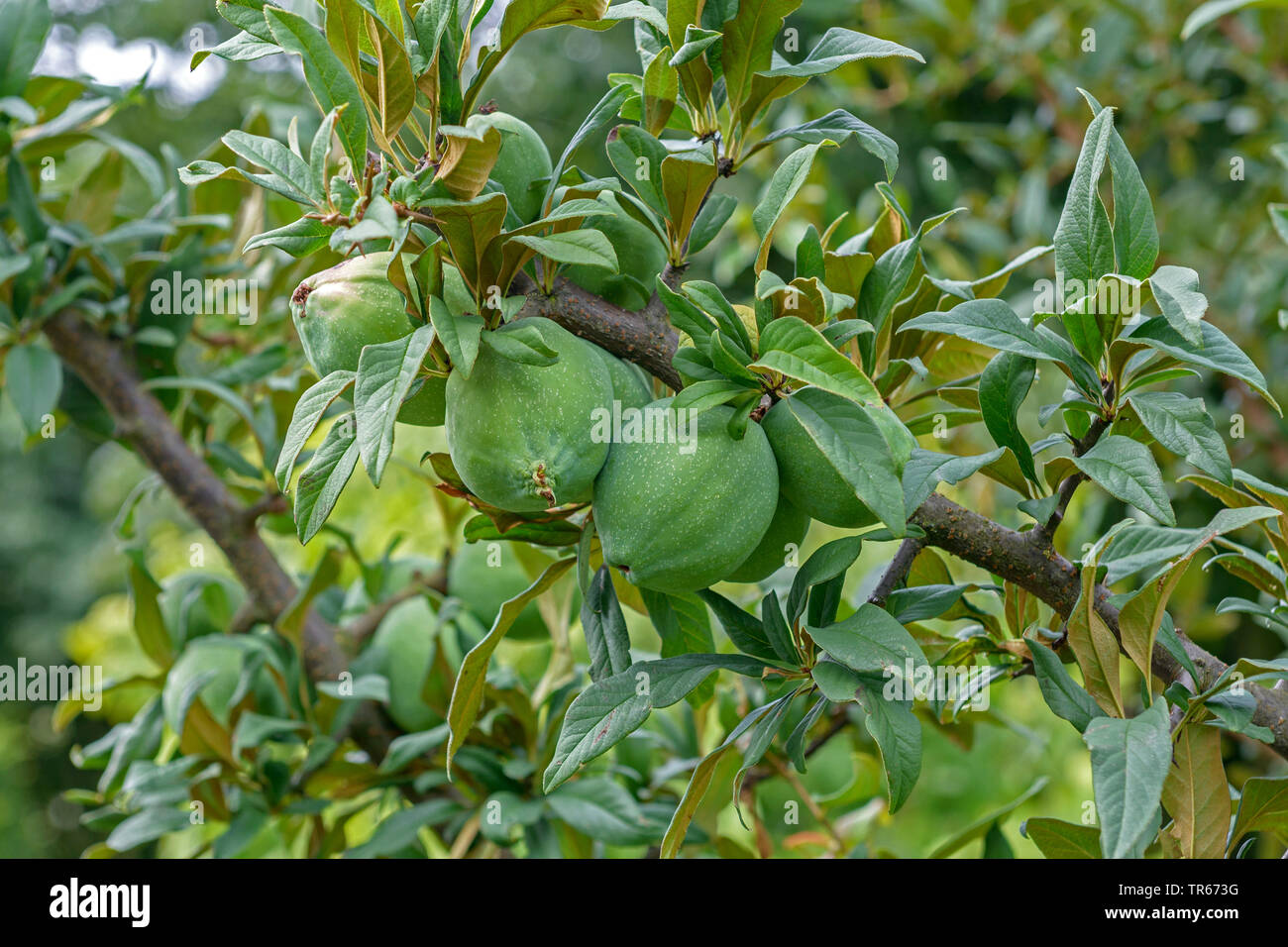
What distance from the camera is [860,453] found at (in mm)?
366

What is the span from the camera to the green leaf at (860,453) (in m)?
0.35

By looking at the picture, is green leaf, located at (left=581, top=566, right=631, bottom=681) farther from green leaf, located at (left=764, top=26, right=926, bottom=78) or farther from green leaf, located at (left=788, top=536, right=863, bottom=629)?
green leaf, located at (left=764, top=26, right=926, bottom=78)

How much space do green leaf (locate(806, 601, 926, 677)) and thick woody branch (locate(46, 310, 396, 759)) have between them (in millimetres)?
490

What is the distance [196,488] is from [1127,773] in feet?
2.31

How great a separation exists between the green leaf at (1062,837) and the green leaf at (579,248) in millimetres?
323

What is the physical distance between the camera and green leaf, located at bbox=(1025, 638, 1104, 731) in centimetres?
43

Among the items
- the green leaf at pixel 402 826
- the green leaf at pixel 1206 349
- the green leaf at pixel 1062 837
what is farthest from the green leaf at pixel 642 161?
the green leaf at pixel 402 826

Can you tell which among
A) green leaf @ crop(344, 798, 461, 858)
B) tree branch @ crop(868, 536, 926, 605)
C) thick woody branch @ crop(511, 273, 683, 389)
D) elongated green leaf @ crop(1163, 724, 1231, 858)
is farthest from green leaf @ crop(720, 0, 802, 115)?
green leaf @ crop(344, 798, 461, 858)

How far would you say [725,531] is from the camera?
405 mm
